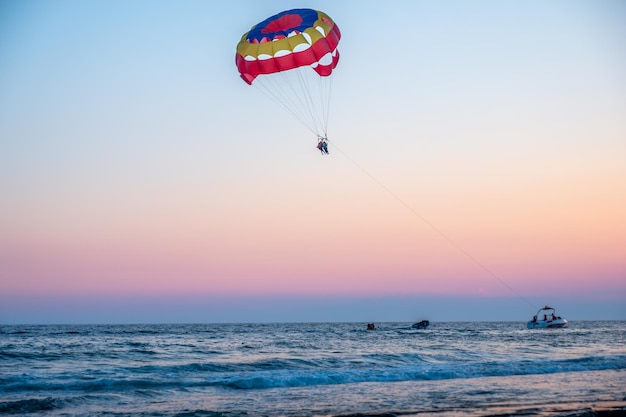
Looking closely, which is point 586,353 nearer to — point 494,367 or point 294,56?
point 494,367

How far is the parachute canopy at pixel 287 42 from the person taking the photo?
22.0 meters

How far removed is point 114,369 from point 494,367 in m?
15.9

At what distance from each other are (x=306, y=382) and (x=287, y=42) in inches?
481

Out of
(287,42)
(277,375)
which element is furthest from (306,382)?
(287,42)

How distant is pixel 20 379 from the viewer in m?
22.2

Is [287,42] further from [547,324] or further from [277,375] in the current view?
[547,324]

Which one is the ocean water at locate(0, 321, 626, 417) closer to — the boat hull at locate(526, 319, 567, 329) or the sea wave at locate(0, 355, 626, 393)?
the sea wave at locate(0, 355, 626, 393)

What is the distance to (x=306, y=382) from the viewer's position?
21984 millimetres

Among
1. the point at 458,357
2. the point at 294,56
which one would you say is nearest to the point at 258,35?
the point at 294,56

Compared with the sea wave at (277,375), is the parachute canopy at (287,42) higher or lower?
higher

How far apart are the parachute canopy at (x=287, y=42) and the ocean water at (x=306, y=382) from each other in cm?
1145

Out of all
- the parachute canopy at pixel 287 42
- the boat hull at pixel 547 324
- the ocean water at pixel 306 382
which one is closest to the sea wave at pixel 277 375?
the ocean water at pixel 306 382

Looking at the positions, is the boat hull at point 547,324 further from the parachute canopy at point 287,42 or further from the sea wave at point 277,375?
the parachute canopy at point 287,42

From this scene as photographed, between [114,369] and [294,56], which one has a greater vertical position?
[294,56]
